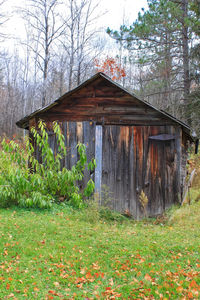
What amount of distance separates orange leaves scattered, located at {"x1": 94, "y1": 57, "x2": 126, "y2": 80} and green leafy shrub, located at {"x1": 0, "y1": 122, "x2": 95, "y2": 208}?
19.5 m

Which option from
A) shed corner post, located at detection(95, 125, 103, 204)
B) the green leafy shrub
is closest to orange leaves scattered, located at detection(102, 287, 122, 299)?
the green leafy shrub

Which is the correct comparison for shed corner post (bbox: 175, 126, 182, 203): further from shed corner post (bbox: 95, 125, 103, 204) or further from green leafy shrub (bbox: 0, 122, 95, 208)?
green leafy shrub (bbox: 0, 122, 95, 208)

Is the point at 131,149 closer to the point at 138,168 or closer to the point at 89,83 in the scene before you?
the point at 138,168

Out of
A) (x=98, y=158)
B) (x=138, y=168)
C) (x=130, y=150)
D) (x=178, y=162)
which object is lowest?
(x=138, y=168)

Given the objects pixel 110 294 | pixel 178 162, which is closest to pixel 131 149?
pixel 178 162

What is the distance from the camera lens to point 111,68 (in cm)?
2628

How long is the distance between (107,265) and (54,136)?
482 cm

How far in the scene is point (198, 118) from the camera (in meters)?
13.1

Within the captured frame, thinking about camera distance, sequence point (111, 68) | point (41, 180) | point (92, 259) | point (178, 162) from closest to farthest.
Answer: point (92, 259)
point (41, 180)
point (178, 162)
point (111, 68)

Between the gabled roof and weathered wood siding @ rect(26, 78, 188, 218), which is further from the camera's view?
weathered wood siding @ rect(26, 78, 188, 218)

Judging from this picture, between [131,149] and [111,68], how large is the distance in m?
19.9

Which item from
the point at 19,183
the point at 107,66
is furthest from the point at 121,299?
the point at 107,66

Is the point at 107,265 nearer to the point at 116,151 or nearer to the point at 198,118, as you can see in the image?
the point at 116,151

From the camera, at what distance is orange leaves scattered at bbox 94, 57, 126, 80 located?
25958 millimetres
